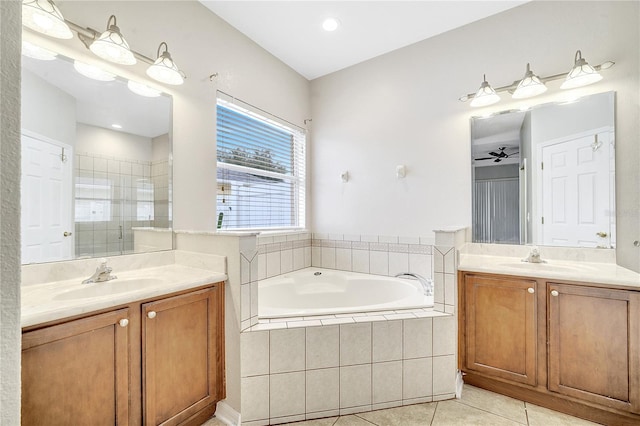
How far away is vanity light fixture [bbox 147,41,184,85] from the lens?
5.51 ft

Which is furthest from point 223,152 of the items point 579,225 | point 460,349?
point 579,225

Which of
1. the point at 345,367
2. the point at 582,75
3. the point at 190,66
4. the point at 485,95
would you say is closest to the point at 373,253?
the point at 345,367

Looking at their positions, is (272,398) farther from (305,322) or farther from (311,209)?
(311,209)

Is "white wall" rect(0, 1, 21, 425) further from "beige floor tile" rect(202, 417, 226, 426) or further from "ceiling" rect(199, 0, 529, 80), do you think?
"ceiling" rect(199, 0, 529, 80)

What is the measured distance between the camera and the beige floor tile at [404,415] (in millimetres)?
1576

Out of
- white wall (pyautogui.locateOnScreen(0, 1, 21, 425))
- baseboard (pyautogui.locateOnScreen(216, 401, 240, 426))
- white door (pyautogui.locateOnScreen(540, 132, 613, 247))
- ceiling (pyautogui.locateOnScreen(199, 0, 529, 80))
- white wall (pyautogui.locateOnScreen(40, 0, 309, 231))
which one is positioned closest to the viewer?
white wall (pyautogui.locateOnScreen(0, 1, 21, 425))

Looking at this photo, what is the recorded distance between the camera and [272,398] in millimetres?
1558

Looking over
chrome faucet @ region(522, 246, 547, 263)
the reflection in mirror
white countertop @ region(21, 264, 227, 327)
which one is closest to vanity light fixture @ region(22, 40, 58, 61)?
the reflection in mirror

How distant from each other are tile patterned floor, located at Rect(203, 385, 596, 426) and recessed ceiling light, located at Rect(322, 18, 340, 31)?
9.29ft

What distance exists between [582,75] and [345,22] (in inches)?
67.7

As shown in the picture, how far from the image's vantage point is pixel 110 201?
65.1 inches

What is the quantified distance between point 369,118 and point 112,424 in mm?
2838

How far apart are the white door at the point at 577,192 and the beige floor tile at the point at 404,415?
1.49 meters

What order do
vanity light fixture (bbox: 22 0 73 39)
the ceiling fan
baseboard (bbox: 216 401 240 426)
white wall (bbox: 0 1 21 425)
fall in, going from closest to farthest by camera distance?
white wall (bbox: 0 1 21 425) < vanity light fixture (bbox: 22 0 73 39) < baseboard (bbox: 216 401 240 426) < the ceiling fan
